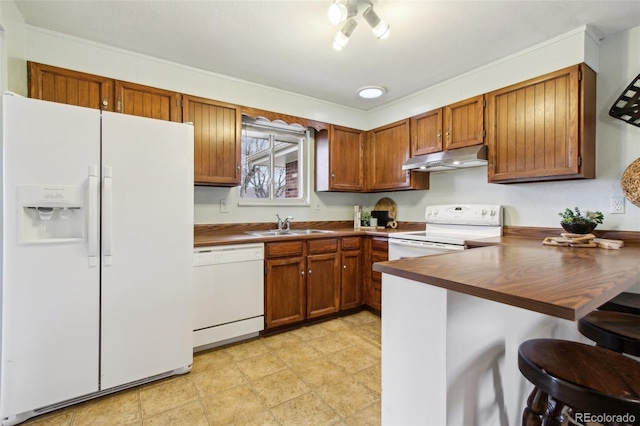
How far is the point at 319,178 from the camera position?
3.57 metres

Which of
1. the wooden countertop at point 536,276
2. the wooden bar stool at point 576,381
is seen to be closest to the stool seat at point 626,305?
the wooden countertop at point 536,276

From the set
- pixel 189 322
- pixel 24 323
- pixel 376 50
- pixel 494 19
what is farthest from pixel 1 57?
pixel 494 19

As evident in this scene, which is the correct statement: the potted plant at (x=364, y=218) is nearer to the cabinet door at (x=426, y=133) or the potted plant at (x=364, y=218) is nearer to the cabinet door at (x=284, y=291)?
the cabinet door at (x=426, y=133)

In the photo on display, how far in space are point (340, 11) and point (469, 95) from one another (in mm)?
1631

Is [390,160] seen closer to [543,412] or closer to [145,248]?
[145,248]

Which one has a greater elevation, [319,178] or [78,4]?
[78,4]

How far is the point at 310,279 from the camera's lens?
2861mm

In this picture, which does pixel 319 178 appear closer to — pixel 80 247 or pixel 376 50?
pixel 376 50

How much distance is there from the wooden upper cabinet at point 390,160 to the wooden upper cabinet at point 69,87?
2592mm

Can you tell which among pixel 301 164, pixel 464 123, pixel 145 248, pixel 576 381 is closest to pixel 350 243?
pixel 301 164

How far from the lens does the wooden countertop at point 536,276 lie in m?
0.77

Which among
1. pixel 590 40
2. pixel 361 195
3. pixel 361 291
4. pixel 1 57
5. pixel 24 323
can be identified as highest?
pixel 590 40

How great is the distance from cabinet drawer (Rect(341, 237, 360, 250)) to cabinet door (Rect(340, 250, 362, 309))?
0.04 metres

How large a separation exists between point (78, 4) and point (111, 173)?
42.5 inches
